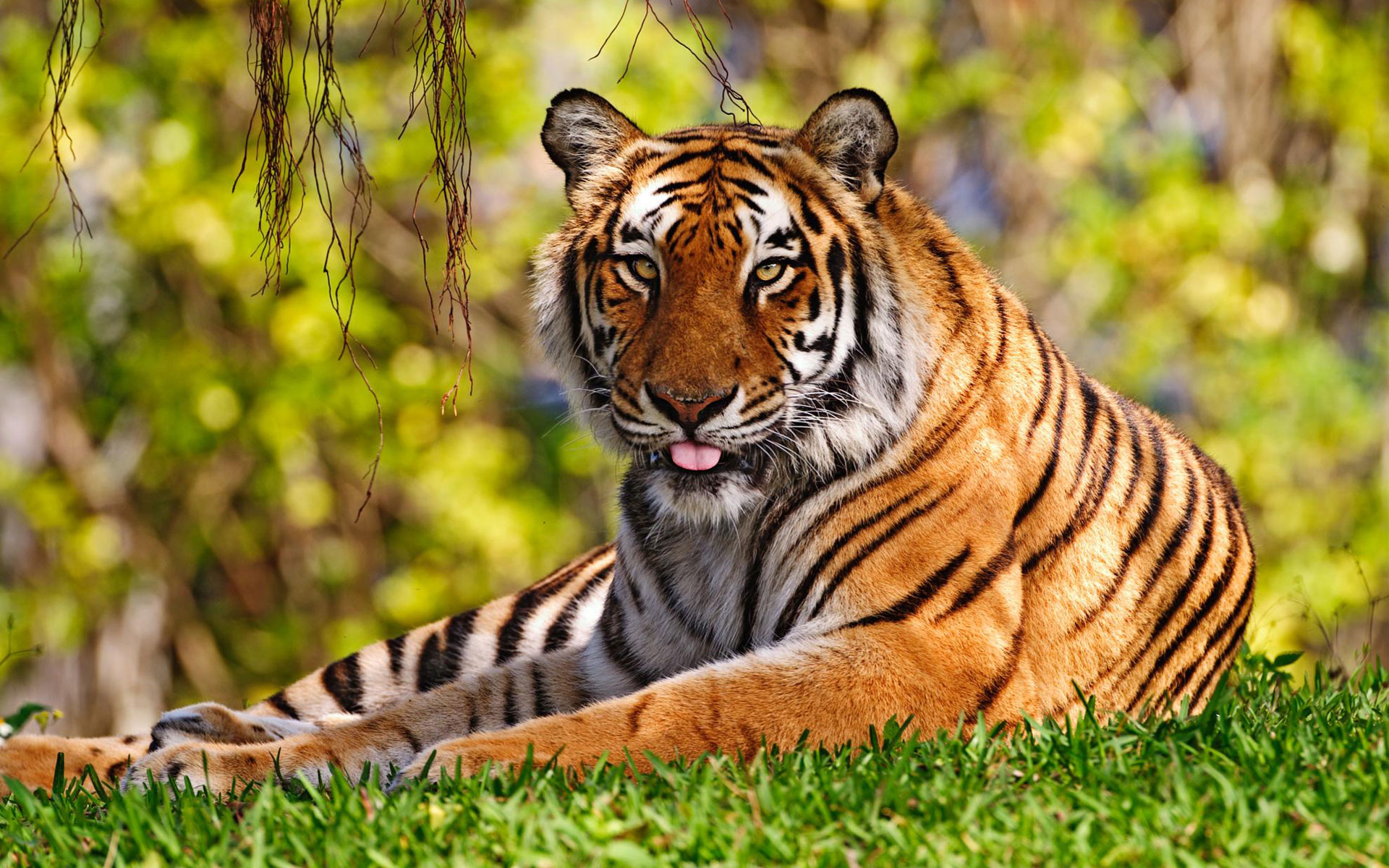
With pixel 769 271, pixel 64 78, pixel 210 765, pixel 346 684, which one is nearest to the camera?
pixel 64 78

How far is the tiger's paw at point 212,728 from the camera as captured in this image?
3865 mm

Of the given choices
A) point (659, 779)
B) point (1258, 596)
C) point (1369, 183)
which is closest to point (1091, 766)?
point (659, 779)

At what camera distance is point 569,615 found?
15.5 ft

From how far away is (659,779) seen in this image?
113 inches

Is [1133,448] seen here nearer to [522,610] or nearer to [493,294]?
[522,610]

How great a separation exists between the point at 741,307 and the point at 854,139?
0.53 metres

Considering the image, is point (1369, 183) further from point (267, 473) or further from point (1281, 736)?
point (1281, 736)

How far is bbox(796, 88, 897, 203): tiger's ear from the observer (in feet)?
12.1

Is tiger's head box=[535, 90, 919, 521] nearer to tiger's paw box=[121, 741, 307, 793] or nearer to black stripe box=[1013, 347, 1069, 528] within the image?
black stripe box=[1013, 347, 1069, 528]

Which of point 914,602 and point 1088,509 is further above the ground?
point 1088,509

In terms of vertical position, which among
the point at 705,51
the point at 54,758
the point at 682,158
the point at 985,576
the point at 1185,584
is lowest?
the point at 54,758

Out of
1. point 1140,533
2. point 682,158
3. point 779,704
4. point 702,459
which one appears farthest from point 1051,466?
point 682,158

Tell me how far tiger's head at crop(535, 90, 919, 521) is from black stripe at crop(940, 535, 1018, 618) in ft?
1.23

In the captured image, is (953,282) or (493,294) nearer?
(953,282)
